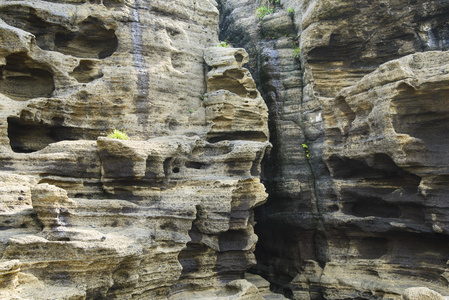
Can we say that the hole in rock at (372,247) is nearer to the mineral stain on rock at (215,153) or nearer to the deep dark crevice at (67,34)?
the mineral stain on rock at (215,153)

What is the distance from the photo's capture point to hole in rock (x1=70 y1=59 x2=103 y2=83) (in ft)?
47.0

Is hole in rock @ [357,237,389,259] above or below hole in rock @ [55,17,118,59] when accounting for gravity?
below

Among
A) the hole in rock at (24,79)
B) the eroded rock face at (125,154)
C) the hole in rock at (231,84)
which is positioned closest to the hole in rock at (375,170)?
the eroded rock face at (125,154)

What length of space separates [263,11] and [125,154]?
11521 millimetres

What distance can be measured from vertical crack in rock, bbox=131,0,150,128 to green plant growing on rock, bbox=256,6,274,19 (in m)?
6.59

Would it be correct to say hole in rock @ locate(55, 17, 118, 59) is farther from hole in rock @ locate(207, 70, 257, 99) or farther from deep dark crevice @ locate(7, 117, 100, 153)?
hole in rock @ locate(207, 70, 257, 99)

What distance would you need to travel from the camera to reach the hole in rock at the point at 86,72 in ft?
47.0

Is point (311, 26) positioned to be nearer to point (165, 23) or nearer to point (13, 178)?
point (165, 23)

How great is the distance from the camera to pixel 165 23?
1549cm

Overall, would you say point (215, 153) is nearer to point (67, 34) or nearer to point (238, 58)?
point (238, 58)

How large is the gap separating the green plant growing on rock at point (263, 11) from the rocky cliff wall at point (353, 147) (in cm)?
29

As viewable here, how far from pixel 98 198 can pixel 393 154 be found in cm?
930

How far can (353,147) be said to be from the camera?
14.0m

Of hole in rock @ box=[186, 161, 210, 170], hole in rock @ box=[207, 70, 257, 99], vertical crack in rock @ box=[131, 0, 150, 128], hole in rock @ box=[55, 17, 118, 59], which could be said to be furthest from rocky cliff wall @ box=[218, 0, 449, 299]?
hole in rock @ box=[55, 17, 118, 59]
